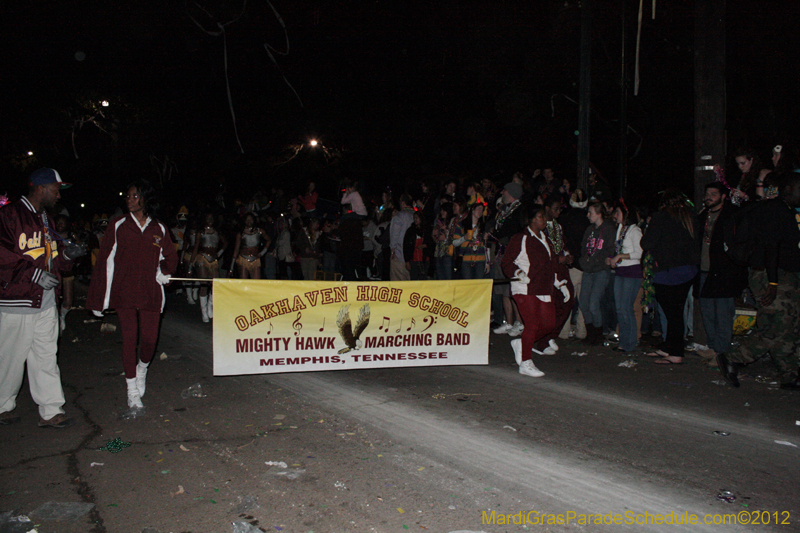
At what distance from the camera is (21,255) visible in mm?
5508

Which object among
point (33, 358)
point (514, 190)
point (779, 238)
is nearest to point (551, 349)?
point (514, 190)

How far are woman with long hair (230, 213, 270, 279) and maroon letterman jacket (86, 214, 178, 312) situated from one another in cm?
646

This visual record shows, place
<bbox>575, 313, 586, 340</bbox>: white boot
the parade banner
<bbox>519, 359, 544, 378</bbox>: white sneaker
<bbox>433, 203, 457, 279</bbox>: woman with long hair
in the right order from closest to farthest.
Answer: the parade banner, <bbox>519, 359, 544, 378</bbox>: white sneaker, <bbox>575, 313, 586, 340</bbox>: white boot, <bbox>433, 203, 457, 279</bbox>: woman with long hair

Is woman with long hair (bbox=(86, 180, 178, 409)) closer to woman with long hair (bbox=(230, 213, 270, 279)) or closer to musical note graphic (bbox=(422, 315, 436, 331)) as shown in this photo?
musical note graphic (bbox=(422, 315, 436, 331))

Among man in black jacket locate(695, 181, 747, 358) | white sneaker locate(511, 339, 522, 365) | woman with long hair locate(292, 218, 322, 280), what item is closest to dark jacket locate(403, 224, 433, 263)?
woman with long hair locate(292, 218, 322, 280)

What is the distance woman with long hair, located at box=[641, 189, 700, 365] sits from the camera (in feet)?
27.6

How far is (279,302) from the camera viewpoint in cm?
686

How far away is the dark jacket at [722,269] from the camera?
308 inches

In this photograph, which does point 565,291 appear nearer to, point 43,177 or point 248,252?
point 43,177

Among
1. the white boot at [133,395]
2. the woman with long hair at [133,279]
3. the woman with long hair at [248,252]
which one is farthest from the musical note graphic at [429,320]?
the woman with long hair at [248,252]

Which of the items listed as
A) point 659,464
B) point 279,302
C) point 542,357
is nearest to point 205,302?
point 279,302

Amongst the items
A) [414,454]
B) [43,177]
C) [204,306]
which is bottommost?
[414,454]

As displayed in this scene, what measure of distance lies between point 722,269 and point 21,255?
7.68 meters

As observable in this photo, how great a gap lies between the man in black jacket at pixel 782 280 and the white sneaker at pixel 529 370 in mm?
2171
